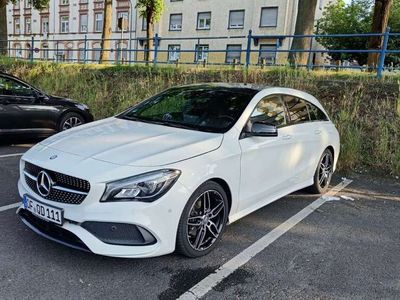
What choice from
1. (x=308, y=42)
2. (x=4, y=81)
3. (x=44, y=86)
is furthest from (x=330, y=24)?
(x=4, y=81)

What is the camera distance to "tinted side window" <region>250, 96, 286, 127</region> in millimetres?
4406

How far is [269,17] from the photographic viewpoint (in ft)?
120

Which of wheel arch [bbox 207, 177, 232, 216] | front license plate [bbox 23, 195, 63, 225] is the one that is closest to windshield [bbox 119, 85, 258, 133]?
wheel arch [bbox 207, 177, 232, 216]

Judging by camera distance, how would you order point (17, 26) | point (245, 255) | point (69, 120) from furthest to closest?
point (17, 26) → point (69, 120) → point (245, 255)

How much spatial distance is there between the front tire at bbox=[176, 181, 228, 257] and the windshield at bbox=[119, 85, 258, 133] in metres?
0.69

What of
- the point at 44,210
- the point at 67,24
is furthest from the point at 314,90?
the point at 67,24

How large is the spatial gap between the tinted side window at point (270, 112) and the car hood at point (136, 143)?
73cm

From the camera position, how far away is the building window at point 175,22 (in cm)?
4175

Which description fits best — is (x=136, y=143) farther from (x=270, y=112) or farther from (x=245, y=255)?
(x=270, y=112)

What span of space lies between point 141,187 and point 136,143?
1.99ft

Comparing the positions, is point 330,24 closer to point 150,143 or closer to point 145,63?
point 145,63

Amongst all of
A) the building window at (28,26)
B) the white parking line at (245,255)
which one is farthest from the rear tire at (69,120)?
the building window at (28,26)

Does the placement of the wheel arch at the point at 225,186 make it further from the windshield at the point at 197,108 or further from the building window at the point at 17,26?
the building window at the point at 17,26

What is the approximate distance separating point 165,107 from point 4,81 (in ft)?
14.1
